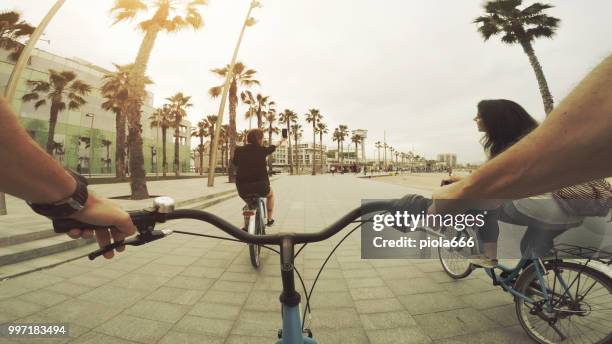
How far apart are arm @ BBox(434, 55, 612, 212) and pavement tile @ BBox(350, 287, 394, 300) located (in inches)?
106

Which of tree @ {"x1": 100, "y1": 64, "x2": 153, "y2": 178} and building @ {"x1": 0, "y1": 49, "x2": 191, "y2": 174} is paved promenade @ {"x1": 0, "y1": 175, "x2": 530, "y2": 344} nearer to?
tree @ {"x1": 100, "y1": 64, "x2": 153, "y2": 178}

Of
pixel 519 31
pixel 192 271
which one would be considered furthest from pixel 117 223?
pixel 519 31

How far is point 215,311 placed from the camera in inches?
108

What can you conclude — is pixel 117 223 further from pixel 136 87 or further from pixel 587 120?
pixel 136 87

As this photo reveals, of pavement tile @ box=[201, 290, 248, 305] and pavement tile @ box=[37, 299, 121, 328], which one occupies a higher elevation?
pavement tile @ box=[37, 299, 121, 328]

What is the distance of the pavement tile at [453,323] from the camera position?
237 cm

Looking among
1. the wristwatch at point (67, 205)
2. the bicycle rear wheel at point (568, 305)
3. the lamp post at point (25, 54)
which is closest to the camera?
the wristwatch at point (67, 205)

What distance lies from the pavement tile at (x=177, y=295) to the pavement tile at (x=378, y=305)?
1778mm

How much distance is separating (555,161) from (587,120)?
0.10 m

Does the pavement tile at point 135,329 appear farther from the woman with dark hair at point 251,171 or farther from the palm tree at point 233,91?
the palm tree at point 233,91

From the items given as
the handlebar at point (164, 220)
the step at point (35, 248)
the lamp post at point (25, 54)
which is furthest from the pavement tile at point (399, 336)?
the lamp post at point (25, 54)

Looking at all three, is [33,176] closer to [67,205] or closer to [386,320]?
[67,205]

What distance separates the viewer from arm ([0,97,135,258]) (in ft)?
2.19

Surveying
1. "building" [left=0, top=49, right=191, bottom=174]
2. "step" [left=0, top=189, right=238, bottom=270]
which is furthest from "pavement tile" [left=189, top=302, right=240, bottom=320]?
"building" [left=0, top=49, right=191, bottom=174]
